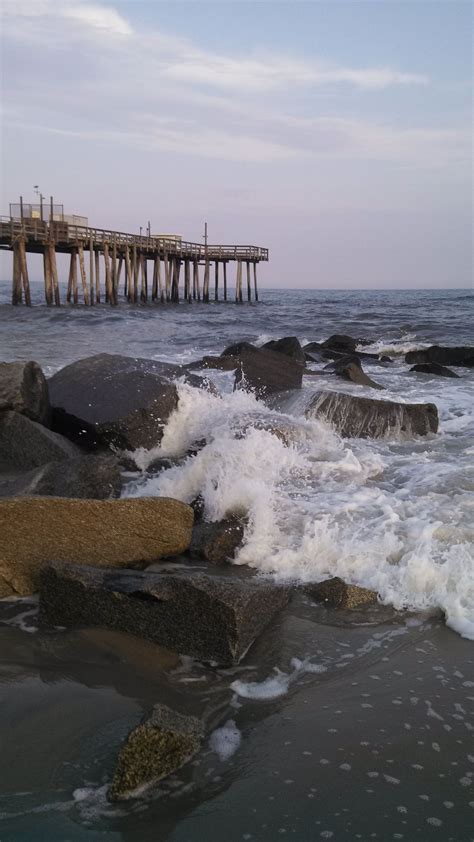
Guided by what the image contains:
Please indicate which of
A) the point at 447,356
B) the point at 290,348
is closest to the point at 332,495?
the point at 290,348

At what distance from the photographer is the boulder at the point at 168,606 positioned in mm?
3383

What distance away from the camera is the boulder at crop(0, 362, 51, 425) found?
21.3 feet

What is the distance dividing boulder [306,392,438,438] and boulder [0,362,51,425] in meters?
2.91

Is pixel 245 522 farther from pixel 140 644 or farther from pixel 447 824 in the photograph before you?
pixel 447 824

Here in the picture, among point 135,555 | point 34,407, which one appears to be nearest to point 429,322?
point 34,407

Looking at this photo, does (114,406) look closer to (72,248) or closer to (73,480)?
(73,480)

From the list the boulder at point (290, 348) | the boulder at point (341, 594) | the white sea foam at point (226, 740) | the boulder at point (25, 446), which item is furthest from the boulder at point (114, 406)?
the boulder at point (290, 348)

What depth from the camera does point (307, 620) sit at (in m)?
3.82

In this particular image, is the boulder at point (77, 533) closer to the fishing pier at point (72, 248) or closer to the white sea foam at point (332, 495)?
the white sea foam at point (332, 495)

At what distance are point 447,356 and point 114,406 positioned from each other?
34.9ft

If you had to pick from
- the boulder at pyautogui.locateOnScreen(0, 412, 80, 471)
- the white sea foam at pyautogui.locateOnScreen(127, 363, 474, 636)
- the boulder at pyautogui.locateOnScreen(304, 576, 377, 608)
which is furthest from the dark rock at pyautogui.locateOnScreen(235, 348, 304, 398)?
the boulder at pyautogui.locateOnScreen(304, 576, 377, 608)

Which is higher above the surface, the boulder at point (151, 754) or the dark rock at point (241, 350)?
the dark rock at point (241, 350)

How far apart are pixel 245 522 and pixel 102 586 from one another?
148 centimetres

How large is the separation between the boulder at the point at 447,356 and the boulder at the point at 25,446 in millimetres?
11318
